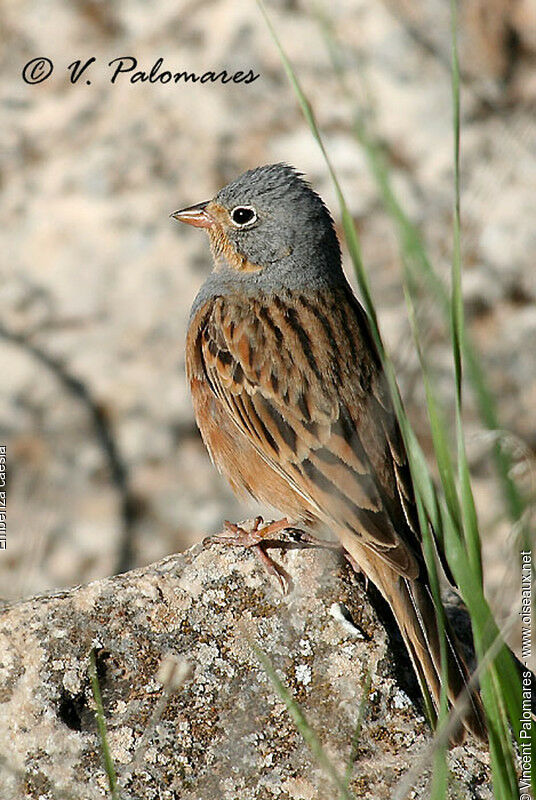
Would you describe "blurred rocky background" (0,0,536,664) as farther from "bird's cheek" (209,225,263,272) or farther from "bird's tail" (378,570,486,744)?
"bird's tail" (378,570,486,744)

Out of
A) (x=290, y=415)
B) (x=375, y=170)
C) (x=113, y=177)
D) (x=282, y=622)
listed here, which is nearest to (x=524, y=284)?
(x=113, y=177)

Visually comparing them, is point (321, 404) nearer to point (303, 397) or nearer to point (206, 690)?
point (303, 397)

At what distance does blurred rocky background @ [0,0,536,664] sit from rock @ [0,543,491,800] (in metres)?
2.90

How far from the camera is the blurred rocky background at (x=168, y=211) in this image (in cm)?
683

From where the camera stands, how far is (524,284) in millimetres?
7098

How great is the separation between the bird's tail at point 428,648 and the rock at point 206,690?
3.4 inches

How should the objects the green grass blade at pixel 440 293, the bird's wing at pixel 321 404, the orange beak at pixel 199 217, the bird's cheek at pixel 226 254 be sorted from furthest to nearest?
the orange beak at pixel 199 217 < the bird's cheek at pixel 226 254 < the bird's wing at pixel 321 404 < the green grass blade at pixel 440 293

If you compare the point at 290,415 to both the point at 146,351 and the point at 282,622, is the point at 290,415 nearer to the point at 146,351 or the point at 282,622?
the point at 282,622

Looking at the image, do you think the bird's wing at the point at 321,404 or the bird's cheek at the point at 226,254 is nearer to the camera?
the bird's wing at the point at 321,404

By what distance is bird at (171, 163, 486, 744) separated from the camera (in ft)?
12.3

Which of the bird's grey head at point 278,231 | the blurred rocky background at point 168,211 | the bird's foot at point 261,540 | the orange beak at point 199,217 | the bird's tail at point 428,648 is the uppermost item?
the blurred rocky background at point 168,211

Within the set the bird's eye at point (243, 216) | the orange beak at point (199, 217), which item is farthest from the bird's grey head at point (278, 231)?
the orange beak at point (199, 217)

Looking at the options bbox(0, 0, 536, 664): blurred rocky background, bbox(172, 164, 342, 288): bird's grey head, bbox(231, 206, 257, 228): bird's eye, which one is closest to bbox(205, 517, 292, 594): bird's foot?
bbox(172, 164, 342, 288): bird's grey head

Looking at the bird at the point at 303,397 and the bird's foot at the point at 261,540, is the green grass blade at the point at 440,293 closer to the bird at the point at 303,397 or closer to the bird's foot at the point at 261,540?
the bird at the point at 303,397
